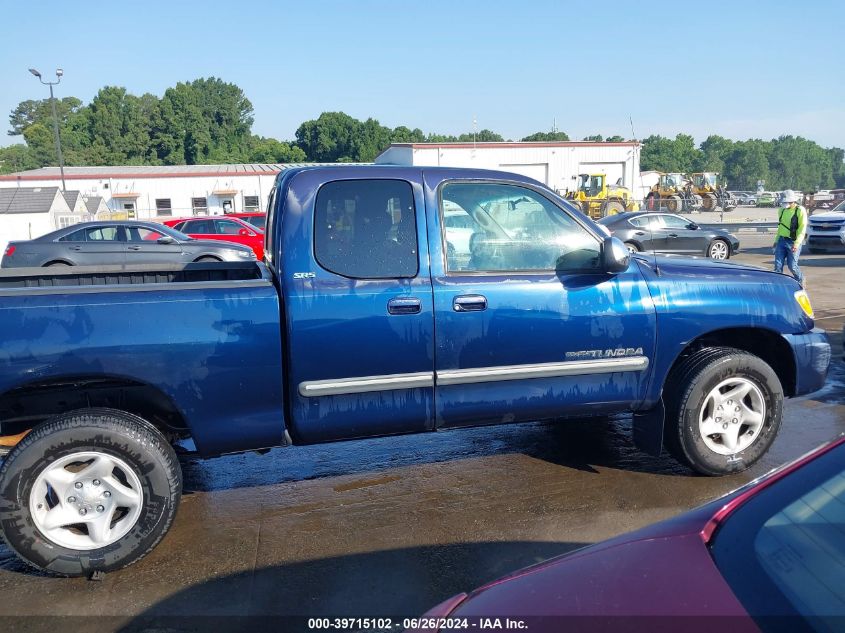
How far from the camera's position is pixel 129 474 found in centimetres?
336

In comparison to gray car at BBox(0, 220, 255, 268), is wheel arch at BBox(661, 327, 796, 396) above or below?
below

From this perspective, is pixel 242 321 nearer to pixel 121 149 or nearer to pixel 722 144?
pixel 121 149

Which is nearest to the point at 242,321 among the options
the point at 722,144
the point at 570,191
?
the point at 570,191

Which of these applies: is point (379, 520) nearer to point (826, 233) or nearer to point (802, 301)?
point (802, 301)

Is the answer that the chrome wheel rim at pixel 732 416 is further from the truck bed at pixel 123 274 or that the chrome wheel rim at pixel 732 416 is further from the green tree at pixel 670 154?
the green tree at pixel 670 154

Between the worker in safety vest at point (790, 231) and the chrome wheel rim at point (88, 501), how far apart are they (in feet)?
34.3

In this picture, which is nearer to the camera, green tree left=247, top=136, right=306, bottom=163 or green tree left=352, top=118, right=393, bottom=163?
green tree left=247, top=136, right=306, bottom=163

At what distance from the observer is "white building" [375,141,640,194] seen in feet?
147

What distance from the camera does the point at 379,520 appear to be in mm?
3908

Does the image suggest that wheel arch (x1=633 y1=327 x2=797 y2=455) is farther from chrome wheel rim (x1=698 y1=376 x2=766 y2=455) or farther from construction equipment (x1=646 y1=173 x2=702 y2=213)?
construction equipment (x1=646 y1=173 x2=702 y2=213)

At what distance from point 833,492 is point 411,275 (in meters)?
2.32

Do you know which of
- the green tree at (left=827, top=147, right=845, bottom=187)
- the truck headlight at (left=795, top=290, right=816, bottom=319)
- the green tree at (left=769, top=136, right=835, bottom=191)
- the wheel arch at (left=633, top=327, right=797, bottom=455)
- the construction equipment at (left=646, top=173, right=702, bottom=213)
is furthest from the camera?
the green tree at (left=827, top=147, right=845, bottom=187)

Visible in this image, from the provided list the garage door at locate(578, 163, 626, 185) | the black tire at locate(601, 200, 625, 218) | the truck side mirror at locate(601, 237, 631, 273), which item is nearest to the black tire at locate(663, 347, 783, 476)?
the truck side mirror at locate(601, 237, 631, 273)

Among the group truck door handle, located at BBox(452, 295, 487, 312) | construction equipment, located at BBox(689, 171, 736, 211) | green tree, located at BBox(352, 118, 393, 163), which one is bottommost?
truck door handle, located at BBox(452, 295, 487, 312)
